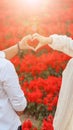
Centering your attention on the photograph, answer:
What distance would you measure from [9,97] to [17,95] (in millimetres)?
33

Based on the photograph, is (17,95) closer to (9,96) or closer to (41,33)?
(9,96)

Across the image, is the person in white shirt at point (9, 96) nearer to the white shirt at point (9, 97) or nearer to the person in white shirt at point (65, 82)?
the white shirt at point (9, 97)

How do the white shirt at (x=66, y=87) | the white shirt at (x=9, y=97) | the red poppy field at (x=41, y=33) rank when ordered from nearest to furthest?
the white shirt at (x=9, y=97) < the white shirt at (x=66, y=87) < the red poppy field at (x=41, y=33)

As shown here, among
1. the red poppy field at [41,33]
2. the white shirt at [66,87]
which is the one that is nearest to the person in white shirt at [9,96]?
the white shirt at [66,87]

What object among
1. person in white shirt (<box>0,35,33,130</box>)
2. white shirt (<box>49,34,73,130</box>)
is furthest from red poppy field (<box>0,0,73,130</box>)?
person in white shirt (<box>0,35,33,130</box>)

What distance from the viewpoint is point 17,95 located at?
1589mm

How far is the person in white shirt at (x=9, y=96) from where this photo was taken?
150cm

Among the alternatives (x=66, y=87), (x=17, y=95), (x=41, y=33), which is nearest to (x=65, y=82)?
(x=66, y=87)

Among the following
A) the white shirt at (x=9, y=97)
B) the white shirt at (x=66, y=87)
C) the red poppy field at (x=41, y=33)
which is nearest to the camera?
the white shirt at (x=9, y=97)

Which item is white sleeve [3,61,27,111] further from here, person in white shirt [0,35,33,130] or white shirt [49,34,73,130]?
white shirt [49,34,73,130]

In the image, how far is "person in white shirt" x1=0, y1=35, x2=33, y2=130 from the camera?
150 cm

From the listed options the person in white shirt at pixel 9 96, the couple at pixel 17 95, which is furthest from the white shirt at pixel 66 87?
the person in white shirt at pixel 9 96

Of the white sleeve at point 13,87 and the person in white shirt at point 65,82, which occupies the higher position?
the white sleeve at point 13,87

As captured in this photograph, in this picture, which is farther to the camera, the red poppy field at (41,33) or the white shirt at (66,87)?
the red poppy field at (41,33)
